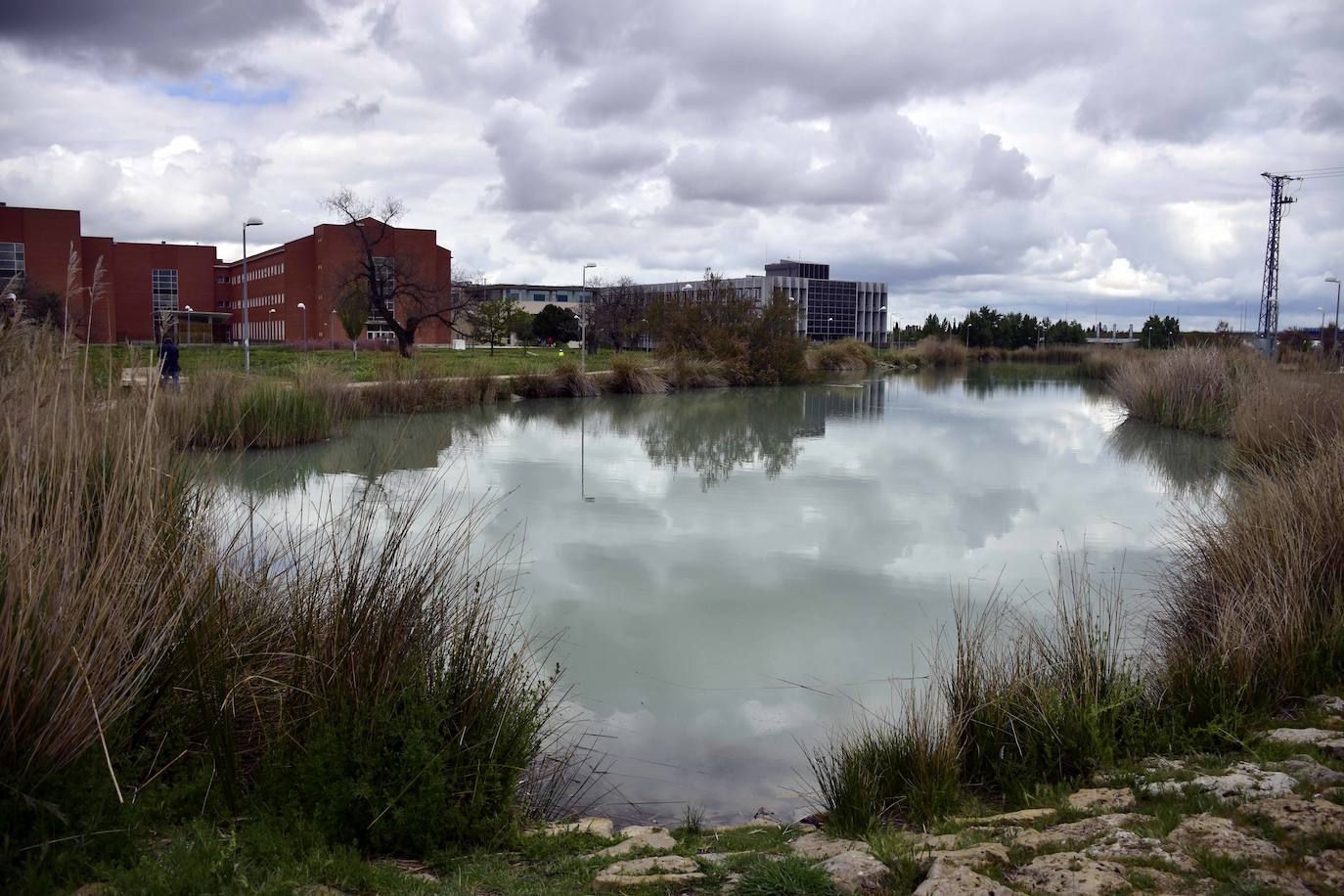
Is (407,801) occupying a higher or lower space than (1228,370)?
lower

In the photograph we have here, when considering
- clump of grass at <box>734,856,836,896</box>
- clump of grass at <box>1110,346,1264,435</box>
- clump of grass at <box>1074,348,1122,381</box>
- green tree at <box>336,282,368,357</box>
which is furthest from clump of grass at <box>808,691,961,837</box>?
clump of grass at <box>1074,348,1122,381</box>

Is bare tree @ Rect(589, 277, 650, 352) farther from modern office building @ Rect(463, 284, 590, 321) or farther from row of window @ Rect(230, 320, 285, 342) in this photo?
modern office building @ Rect(463, 284, 590, 321)

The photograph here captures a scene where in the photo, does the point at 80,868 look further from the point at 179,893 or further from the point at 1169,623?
the point at 1169,623

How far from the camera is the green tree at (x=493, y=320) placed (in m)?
56.9

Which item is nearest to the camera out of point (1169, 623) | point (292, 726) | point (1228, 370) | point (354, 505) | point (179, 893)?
point (179, 893)

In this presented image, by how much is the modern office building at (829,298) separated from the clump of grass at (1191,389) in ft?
235

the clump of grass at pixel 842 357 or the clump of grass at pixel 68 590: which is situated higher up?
the clump of grass at pixel 842 357

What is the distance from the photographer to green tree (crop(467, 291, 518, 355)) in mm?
56906

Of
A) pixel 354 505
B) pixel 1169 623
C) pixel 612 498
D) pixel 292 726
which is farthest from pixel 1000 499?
pixel 292 726

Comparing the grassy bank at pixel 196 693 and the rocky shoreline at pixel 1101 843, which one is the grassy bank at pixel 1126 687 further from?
the grassy bank at pixel 196 693

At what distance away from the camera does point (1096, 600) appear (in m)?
7.13

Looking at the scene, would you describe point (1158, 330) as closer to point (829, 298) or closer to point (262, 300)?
point (829, 298)

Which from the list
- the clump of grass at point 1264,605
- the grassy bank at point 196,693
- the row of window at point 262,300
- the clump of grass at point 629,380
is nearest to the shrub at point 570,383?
the clump of grass at point 629,380

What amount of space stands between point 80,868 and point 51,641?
62cm
